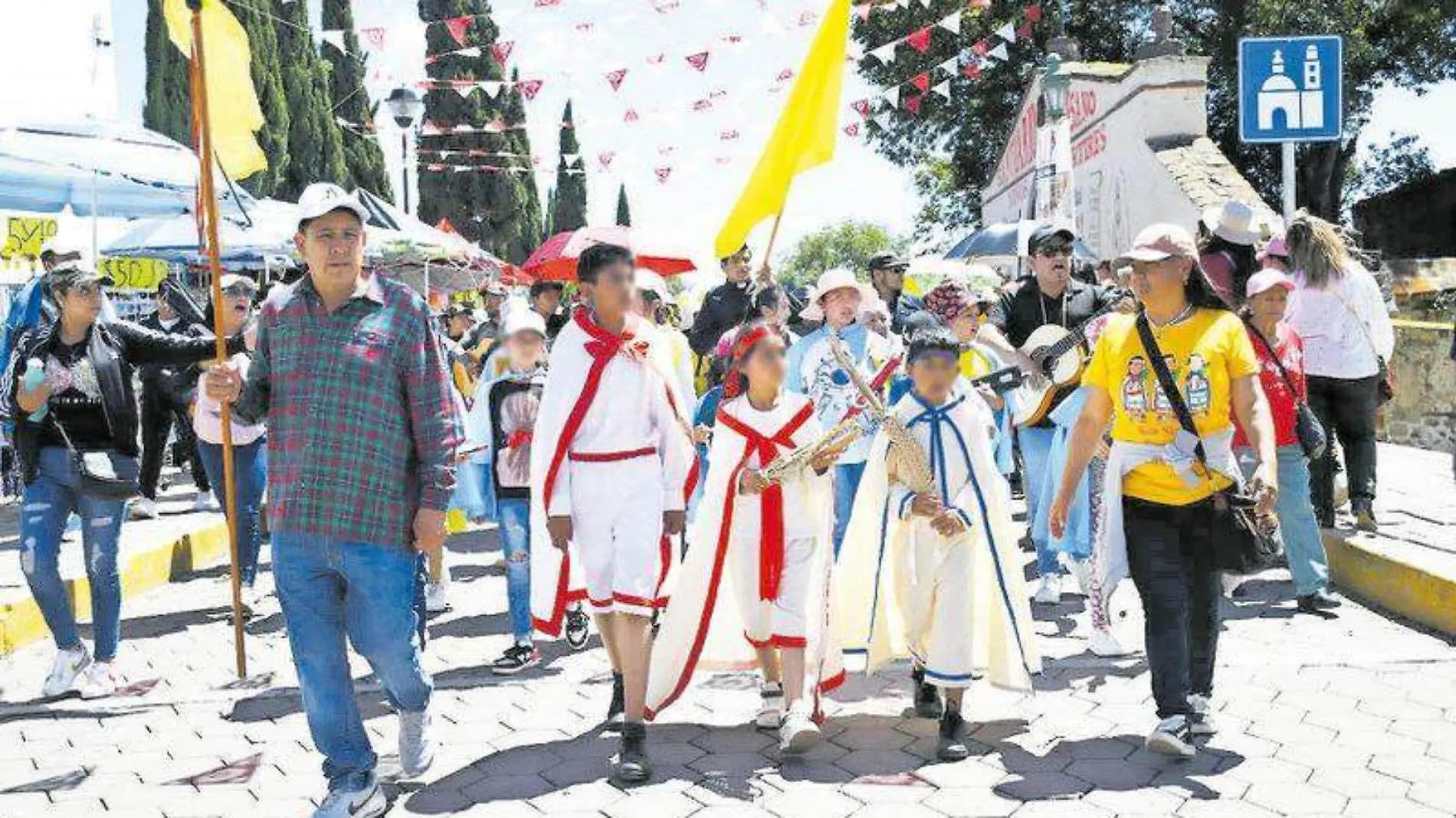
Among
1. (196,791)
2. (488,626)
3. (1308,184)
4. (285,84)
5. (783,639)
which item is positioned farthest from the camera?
(285,84)

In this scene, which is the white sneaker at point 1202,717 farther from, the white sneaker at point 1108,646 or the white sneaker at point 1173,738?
the white sneaker at point 1108,646

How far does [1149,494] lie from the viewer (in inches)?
193

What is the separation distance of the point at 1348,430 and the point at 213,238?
6462mm

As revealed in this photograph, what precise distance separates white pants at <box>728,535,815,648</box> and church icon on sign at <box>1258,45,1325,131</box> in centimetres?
541

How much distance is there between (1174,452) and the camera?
15.8 feet

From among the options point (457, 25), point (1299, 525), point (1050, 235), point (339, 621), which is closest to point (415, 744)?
point (339, 621)

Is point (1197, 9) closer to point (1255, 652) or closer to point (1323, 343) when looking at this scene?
point (1323, 343)

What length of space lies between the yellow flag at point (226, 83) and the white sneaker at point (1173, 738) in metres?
4.54

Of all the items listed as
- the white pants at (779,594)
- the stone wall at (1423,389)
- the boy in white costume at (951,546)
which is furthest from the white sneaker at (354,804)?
the stone wall at (1423,389)

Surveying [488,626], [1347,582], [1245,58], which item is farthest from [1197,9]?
[488,626]

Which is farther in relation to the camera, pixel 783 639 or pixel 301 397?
pixel 783 639

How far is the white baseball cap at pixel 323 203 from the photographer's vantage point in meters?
4.12

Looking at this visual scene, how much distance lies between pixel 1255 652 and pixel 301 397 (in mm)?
4483

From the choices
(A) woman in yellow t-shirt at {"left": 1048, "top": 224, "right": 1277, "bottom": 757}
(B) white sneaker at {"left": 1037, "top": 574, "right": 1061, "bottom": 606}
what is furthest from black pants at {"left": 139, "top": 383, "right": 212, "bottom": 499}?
(A) woman in yellow t-shirt at {"left": 1048, "top": 224, "right": 1277, "bottom": 757}
